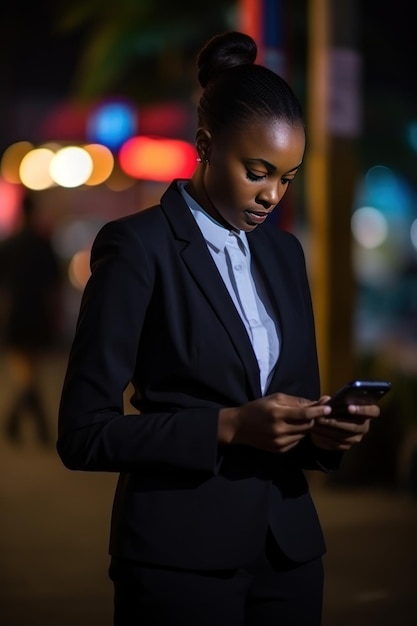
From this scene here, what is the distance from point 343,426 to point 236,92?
642mm

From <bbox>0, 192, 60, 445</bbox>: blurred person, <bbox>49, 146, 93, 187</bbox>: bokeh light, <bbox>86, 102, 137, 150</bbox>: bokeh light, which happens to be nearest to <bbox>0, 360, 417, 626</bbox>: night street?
<bbox>0, 192, 60, 445</bbox>: blurred person

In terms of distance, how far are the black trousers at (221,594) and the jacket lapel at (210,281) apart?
341 millimetres

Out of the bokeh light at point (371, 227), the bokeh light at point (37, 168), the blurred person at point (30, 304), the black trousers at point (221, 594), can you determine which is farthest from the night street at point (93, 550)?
the bokeh light at point (371, 227)

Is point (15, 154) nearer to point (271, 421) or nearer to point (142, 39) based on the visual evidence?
point (142, 39)

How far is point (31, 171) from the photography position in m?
31.3

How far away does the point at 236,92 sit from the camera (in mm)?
2293

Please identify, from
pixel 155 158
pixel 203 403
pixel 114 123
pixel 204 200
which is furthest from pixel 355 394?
pixel 114 123

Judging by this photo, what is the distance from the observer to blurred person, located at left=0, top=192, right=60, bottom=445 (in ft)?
34.0

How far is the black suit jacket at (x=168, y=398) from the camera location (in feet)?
7.25

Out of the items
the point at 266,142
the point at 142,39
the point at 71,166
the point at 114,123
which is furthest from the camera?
the point at 71,166

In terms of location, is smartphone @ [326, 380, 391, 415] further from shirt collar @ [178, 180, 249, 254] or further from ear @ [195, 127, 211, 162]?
ear @ [195, 127, 211, 162]

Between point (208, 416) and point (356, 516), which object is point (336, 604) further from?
point (208, 416)

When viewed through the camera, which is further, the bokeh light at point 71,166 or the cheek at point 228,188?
the bokeh light at point 71,166

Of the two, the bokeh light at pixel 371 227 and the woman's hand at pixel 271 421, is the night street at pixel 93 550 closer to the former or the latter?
the woman's hand at pixel 271 421
